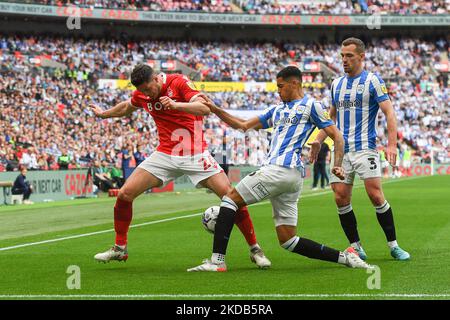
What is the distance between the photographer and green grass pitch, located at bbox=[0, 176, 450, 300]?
7406 millimetres

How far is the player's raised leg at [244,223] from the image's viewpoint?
9.23 m

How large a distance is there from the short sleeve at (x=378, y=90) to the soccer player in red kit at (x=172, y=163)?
198 cm

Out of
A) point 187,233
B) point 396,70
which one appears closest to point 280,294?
point 187,233

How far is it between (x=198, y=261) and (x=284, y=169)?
1998mm

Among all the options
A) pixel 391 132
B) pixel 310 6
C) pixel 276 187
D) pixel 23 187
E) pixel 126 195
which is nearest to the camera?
pixel 276 187

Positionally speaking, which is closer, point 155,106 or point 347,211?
point 155,106

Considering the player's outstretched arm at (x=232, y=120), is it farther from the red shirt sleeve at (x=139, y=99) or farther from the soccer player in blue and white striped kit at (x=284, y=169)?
the red shirt sleeve at (x=139, y=99)

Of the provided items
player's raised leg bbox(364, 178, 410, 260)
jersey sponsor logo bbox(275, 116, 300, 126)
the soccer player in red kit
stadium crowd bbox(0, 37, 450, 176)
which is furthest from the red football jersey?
stadium crowd bbox(0, 37, 450, 176)

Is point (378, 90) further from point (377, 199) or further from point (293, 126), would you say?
point (293, 126)

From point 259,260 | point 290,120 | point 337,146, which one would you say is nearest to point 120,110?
point 290,120

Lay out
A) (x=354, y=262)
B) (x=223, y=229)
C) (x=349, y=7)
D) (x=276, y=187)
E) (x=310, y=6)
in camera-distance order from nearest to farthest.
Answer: (x=276, y=187), (x=223, y=229), (x=354, y=262), (x=349, y=7), (x=310, y=6)

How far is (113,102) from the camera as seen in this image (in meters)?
48.5

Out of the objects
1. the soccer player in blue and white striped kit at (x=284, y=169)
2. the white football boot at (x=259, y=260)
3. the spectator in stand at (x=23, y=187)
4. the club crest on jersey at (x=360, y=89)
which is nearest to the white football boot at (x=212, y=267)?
the soccer player in blue and white striped kit at (x=284, y=169)

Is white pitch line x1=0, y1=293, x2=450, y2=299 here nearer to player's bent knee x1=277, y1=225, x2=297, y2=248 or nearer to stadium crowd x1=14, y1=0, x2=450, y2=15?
player's bent knee x1=277, y1=225, x2=297, y2=248
